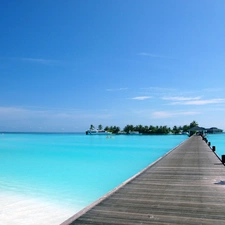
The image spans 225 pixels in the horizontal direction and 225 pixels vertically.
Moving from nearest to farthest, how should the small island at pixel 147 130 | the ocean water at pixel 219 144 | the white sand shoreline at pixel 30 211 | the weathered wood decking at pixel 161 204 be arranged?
the weathered wood decking at pixel 161 204
the white sand shoreline at pixel 30 211
the ocean water at pixel 219 144
the small island at pixel 147 130

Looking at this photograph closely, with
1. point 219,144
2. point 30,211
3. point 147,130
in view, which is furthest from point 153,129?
point 30,211

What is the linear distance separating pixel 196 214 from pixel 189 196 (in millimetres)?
1144

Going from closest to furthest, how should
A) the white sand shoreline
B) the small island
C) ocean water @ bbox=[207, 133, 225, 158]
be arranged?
1. the white sand shoreline
2. ocean water @ bbox=[207, 133, 225, 158]
3. the small island

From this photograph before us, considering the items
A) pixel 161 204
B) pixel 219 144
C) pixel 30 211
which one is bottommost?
Result: pixel 30 211

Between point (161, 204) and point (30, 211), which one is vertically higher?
point (161, 204)

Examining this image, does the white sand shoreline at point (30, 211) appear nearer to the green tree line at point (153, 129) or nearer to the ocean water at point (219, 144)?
the ocean water at point (219, 144)

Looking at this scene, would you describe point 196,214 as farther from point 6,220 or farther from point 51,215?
point 6,220

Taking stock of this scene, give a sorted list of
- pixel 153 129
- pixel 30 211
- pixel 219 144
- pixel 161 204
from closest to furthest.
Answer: pixel 161 204
pixel 30 211
pixel 219 144
pixel 153 129

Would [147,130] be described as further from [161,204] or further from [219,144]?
[161,204]

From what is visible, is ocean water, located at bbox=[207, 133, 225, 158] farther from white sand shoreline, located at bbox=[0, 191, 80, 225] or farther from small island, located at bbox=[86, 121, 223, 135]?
small island, located at bbox=[86, 121, 223, 135]

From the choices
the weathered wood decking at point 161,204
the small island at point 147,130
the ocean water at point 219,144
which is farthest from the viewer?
the small island at point 147,130

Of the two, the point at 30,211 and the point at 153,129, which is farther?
the point at 153,129

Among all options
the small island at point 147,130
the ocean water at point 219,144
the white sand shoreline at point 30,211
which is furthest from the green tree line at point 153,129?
the white sand shoreline at point 30,211

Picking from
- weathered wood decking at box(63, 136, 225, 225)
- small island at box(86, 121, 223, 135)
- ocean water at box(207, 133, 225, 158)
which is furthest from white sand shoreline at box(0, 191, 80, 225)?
small island at box(86, 121, 223, 135)
